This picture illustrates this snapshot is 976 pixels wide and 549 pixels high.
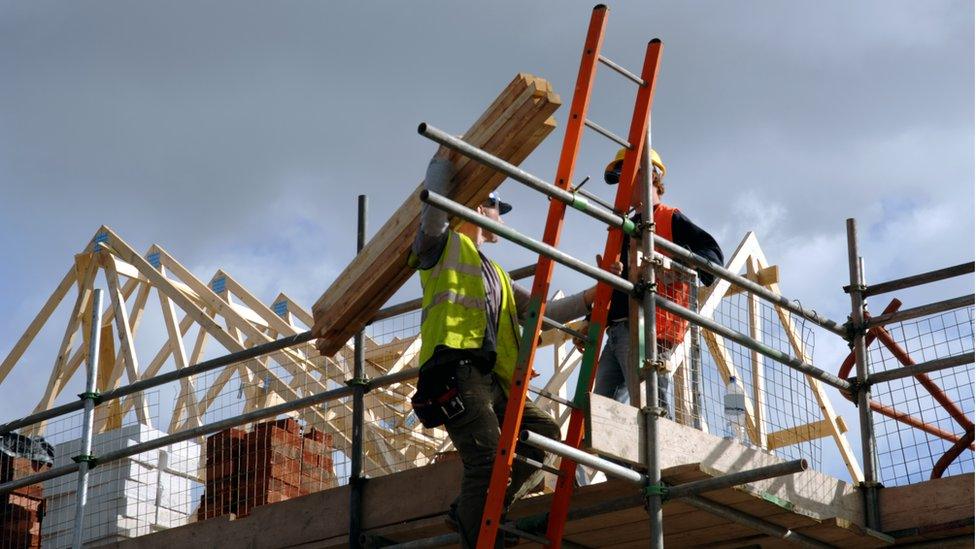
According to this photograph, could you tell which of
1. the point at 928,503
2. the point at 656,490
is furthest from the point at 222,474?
the point at 928,503

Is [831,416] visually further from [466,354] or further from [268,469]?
[466,354]

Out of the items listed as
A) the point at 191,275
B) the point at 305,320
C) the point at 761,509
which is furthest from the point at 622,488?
the point at 305,320

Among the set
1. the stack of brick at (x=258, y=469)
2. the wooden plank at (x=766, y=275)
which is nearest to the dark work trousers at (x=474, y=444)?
the stack of brick at (x=258, y=469)

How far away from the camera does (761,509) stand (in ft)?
24.6

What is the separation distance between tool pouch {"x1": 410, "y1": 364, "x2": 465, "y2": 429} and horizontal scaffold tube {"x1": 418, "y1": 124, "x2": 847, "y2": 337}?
37.3 inches

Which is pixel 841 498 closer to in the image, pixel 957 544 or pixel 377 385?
pixel 957 544

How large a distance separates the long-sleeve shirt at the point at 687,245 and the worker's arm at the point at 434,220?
4.80 feet

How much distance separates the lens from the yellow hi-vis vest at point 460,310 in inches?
277

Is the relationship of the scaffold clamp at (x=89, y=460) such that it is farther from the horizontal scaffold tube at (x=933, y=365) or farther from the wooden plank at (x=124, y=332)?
the wooden plank at (x=124, y=332)

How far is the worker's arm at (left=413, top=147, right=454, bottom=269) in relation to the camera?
23.3ft

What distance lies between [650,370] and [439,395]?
104cm

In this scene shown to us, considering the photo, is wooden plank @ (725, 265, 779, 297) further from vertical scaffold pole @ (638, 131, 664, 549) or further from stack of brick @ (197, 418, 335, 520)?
vertical scaffold pole @ (638, 131, 664, 549)

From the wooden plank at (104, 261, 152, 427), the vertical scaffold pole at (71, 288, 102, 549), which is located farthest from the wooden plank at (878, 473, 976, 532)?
the wooden plank at (104, 261, 152, 427)

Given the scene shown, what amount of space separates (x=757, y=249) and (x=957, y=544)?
25.0ft
